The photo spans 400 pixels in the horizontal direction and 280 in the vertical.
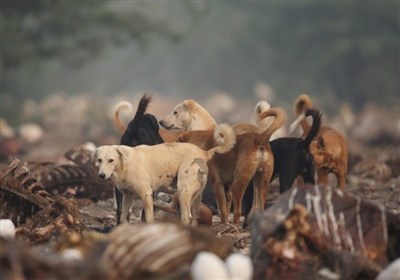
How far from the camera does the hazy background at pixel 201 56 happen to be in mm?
27156

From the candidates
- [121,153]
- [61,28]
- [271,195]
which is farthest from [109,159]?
[61,28]

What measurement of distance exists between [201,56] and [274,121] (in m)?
41.9

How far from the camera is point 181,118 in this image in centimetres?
975

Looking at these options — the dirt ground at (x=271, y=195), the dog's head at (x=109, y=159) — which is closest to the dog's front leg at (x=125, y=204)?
the dirt ground at (x=271, y=195)

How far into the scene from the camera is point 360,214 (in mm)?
6109

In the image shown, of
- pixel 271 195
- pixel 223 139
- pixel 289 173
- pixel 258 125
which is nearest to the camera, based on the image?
pixel 223 139

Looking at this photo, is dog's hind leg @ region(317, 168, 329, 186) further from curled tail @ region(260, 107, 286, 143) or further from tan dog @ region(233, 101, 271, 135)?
curled tail @ region(260, 107, 286, 143)

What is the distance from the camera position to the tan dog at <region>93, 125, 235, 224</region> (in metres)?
7.86

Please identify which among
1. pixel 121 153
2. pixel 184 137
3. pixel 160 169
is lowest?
pixel 160 169

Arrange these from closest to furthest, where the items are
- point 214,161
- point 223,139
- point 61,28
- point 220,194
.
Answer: point 223,139, point 214,161, point 220,194, point 61,28

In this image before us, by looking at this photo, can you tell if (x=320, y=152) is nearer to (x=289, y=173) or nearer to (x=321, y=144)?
(x=321, y=144)

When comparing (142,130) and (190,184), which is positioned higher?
(142,130)

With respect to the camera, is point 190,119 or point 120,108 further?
point 120,108

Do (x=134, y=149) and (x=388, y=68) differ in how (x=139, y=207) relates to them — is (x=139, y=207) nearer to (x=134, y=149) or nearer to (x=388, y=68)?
(x=134, y=149)
